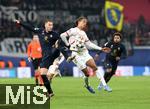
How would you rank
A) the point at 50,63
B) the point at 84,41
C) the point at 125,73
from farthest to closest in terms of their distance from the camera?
1. the point at 125,73
2. the point at 84,41
3. the point at 50,63

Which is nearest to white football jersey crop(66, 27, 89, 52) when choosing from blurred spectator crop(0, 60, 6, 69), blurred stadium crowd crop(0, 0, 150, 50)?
blurred spectator crop(0, 60, 6, 69)

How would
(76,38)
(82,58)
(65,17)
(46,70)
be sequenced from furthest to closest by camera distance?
(65,17)
(82,58)
(76,38)
(46,70)

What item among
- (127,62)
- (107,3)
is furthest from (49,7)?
(127,62)

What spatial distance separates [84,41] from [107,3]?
22.5m

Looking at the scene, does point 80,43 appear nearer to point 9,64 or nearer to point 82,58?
point 82,58

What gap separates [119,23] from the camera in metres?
41.5

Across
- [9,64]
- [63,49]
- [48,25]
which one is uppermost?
[48,25]

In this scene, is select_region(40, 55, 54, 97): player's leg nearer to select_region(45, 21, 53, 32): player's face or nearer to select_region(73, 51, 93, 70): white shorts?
select_region(45, 21, 53, 32): player's face

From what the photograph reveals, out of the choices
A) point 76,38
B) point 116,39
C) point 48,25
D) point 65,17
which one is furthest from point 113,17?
point 48,25

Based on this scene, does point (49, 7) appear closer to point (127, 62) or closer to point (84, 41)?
point (127, 62)

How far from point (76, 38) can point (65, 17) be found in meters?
23.0

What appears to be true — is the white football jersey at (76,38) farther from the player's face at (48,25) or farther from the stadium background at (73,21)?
the stadium background at (73,21)

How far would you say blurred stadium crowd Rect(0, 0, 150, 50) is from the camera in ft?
135

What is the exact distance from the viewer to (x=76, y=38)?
19.3 metres
